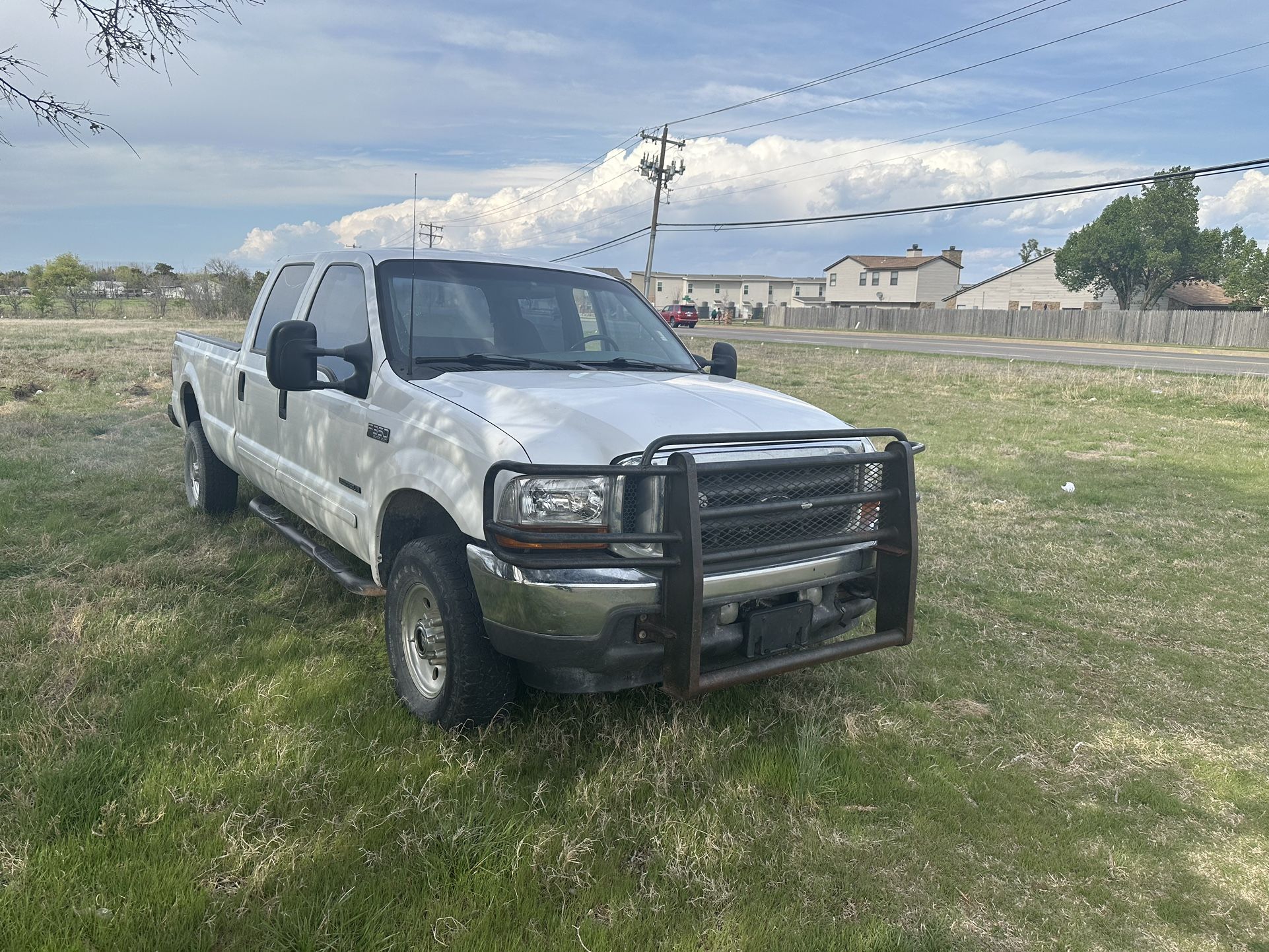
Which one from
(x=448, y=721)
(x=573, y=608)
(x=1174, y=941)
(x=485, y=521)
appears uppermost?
(x=485, y=521)

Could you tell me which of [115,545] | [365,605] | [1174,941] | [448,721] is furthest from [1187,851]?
[115,545]

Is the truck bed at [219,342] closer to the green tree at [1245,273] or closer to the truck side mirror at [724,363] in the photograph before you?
the truck side mirror at [724,363]

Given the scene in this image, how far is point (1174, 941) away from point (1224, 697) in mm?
2150

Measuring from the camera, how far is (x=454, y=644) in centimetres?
323

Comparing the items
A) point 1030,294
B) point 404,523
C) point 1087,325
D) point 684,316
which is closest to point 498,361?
point 404,523

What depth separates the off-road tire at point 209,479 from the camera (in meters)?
6.38

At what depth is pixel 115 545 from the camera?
5.67m

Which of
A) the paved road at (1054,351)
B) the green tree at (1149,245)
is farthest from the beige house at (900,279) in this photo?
the paved road at (1054,351)

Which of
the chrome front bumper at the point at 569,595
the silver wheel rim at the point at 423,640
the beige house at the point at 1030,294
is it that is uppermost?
the beige house at the point at 1030,294

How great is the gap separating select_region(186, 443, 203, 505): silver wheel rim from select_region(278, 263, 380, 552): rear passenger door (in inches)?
Result: 78.1

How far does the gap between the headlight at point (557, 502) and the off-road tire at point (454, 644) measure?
1.50 ft

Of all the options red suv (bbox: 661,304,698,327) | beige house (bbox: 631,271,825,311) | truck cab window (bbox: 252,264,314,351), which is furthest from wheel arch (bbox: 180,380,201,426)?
beige house (bbox: 631,271,825,311)

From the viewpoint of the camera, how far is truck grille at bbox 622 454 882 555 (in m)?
3.05

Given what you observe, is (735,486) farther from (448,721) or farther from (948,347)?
(948,347)
